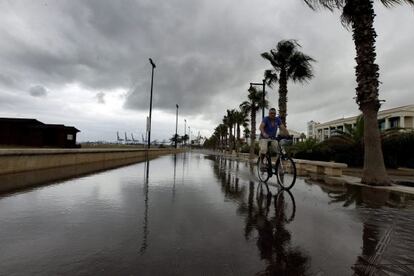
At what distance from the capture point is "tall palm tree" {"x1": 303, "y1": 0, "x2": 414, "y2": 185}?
10109mm

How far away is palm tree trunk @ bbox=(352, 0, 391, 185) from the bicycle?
3.08 meters

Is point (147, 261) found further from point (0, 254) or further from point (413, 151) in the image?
point (413, 151)

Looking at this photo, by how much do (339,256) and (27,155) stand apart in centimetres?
1030

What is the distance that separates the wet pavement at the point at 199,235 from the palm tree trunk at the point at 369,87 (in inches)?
148

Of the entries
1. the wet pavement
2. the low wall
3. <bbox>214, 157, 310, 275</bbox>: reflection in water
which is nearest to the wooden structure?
the low wall

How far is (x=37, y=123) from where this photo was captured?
36094mm

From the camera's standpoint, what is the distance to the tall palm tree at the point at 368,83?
33.2 ft

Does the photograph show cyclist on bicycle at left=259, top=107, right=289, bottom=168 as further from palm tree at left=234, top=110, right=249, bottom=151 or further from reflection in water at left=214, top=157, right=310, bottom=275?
palm tree at left=234, top=110, right=249, bottom=151

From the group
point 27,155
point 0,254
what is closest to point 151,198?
point 0,254

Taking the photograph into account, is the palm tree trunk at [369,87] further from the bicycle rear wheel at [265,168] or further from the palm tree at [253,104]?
the palm tree at [253,104]

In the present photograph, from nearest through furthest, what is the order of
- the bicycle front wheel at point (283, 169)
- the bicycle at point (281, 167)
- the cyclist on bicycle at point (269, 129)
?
1. the bicycle at point (281, 167)
2. the bicycle front wheel at point (283, 169)
3. the cyclist on bicycle at point (269, 129)

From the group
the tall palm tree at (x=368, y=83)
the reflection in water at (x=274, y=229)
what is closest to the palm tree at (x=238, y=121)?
the tall palm tree at (x=368, y=83)

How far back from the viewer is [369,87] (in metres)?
10.1

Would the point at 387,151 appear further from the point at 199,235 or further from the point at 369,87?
the point at 199,235
